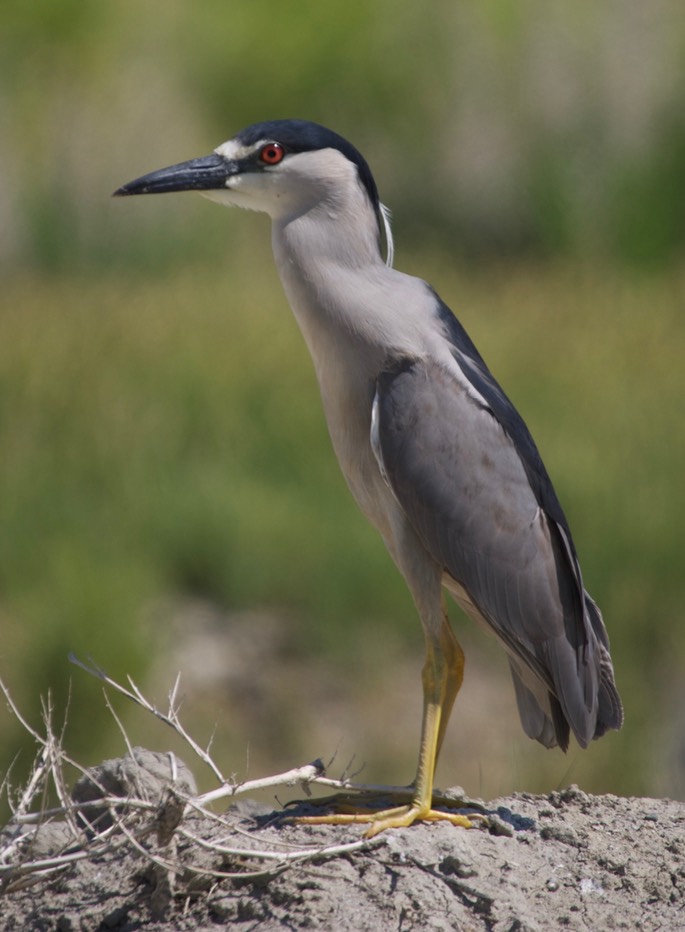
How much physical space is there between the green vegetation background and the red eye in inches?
127

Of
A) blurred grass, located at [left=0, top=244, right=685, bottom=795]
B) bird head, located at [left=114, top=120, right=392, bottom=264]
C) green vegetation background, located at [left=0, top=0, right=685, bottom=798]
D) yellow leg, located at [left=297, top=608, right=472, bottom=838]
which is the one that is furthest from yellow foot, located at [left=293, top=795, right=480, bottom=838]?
blurred grass, located at [left=0, top=244, right=685, bottom=795]

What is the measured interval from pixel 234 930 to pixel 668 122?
1188cm

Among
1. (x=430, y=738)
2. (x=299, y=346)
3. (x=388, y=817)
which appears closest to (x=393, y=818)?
(x=388, y=817)

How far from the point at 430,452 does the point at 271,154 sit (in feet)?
3.81

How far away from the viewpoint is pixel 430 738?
4.80m

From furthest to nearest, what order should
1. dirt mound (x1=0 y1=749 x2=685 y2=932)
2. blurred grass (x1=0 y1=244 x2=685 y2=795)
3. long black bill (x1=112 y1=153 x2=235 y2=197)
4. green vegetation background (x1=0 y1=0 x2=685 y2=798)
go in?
1. green vegetation background (x1=0 y1=0 x2=685 y2=798)
2. blurred grass (x1=0 y1=244 x2=685 y2=795)
3. long black bill (x1=112 y1=153 x2=235 y2=197)
4. dirt mound (x1=0 y1=749 x2=685 y2=932)

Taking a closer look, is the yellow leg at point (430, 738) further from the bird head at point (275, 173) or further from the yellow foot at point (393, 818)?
the bird head at point (275, 173)

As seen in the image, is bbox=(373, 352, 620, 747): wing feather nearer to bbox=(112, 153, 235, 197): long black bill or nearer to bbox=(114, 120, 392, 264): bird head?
bbox=(114, 120, 392, 264): bird head

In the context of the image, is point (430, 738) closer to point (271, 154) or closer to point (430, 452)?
point (430, 452)

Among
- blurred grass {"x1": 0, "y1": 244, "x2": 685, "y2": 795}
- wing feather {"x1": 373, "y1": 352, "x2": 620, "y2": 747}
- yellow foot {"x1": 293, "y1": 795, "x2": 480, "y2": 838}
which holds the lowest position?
blurred grass {"x1": 0, "y1": 244, "x2": 685, "y2": 795}

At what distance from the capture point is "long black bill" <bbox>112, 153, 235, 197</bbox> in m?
5.18

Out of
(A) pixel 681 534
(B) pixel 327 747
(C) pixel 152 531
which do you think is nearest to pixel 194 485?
(C) pixel 152 531

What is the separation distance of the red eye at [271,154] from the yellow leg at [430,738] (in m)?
1.62

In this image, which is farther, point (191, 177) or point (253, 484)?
point (253, 484)
